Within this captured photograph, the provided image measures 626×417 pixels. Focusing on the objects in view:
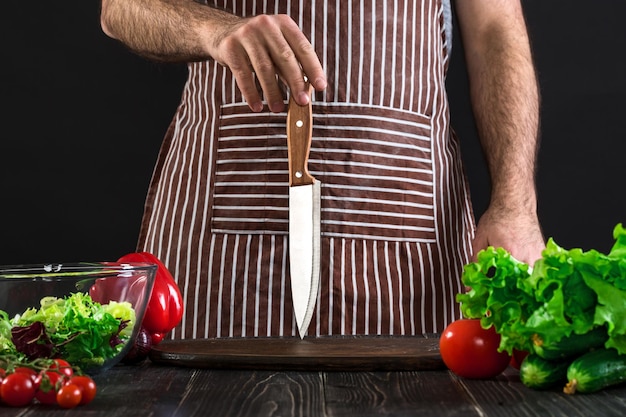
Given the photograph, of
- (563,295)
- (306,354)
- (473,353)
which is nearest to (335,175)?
(306,354)

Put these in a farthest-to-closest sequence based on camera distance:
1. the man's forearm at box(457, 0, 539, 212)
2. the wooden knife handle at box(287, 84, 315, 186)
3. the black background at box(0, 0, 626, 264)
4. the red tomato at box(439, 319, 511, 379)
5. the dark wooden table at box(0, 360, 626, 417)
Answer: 1. the black background at box(0, 0, 626, 264)
2. the man's forearm at box(457, 0, 539, 212)
3. the wooden knife handle at box(287, 84, 315, 186)
4. the red tomato at box(439, 319, 511, 379)
5. the dark wooden table at box(0, 360, 626, 417)

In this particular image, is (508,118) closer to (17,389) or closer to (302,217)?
(302,217)

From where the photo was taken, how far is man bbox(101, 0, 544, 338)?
5.42 feet

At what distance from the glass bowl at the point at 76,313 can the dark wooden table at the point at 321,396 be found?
0.14ft

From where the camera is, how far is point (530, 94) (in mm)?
1901

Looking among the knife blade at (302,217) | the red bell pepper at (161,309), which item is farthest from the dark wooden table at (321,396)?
the knife blade at (302,217)

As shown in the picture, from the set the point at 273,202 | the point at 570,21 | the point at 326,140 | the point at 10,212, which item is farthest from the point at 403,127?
the point at 10,212

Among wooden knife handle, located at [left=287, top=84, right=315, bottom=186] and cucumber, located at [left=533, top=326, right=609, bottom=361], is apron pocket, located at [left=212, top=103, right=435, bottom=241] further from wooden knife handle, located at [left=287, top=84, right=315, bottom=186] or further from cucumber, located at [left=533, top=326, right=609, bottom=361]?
cucumber, located at [left=533, top=326, right=609, bottom=361]

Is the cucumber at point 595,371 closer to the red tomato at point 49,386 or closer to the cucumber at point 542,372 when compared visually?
the cucumber at point 542,372

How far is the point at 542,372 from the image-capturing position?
0.92m

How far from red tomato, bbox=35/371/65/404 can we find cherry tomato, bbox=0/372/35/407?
0.4 inches

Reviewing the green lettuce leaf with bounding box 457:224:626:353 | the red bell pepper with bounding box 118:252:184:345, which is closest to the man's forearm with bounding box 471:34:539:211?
the red bell pepper with bounding box 118:252:184:345

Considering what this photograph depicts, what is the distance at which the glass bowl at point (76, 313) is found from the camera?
100 cm

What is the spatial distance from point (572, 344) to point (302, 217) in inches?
25.9
